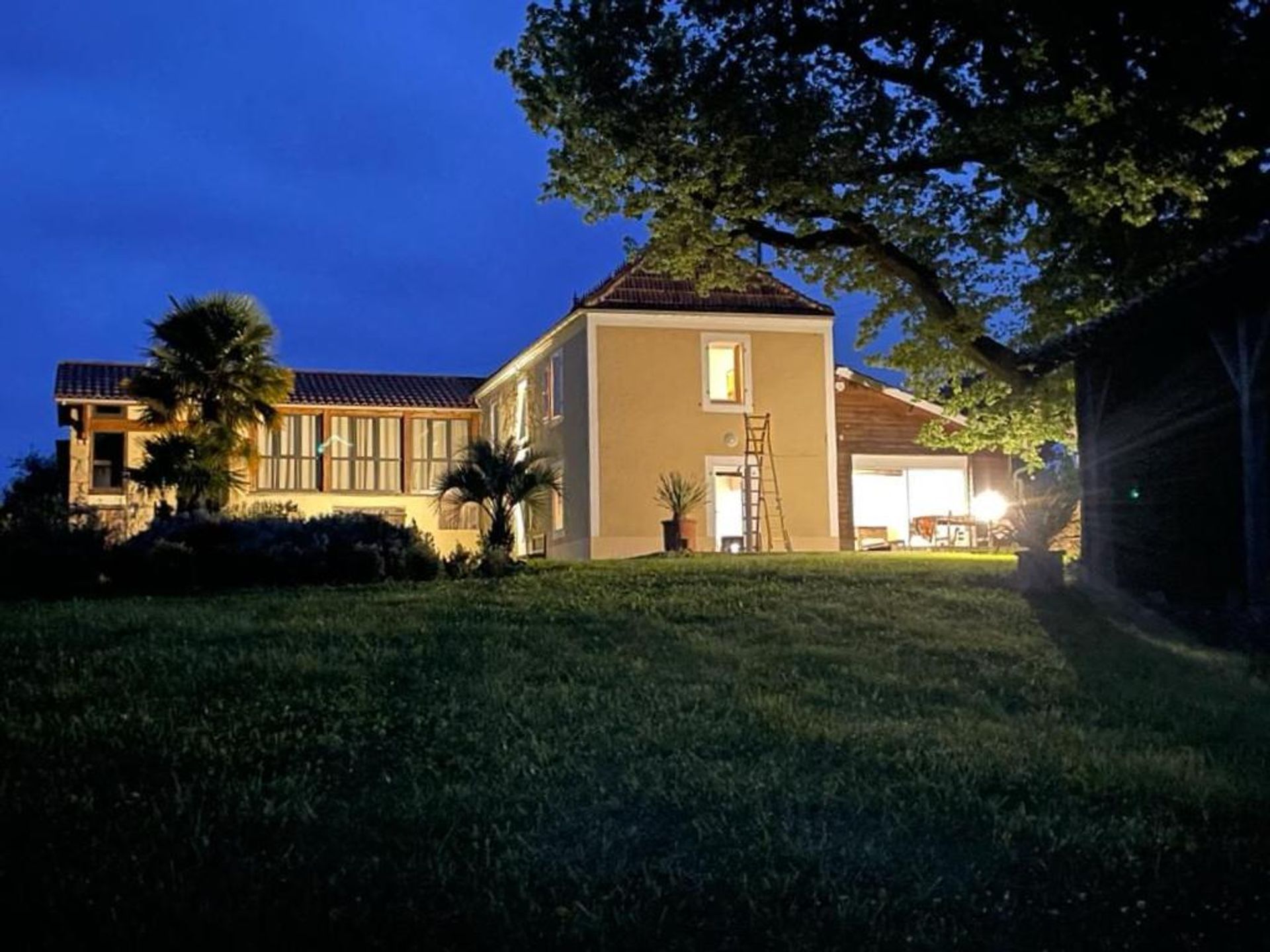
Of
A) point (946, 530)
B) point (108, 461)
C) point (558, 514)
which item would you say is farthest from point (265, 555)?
point (108, 461)

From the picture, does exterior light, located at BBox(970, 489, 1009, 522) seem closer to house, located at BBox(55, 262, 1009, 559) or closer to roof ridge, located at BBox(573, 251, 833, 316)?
house, located at BBox(55, 262, 1009, 559)

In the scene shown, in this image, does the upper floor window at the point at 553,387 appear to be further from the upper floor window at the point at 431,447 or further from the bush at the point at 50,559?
the bush at the point at 50,559

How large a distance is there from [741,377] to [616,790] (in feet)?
67.7

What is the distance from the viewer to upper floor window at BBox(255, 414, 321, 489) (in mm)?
33406

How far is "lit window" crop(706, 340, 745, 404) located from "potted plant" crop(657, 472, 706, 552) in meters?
1.85

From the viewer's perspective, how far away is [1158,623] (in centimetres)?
1291

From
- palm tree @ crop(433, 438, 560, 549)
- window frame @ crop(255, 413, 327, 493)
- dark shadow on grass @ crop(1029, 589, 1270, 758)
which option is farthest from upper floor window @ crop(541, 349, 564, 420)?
dark shadow on grass @ crop(1029, 589, 1270, 758)

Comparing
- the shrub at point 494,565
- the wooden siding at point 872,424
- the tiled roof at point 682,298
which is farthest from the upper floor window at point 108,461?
the shrub at point 494,565

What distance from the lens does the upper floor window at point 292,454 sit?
33.4m

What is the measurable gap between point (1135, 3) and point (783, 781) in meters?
11.8

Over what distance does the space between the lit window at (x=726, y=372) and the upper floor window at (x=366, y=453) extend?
10858 mm

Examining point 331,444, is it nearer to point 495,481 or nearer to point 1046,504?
point 495,481

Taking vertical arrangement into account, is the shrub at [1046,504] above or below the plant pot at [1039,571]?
above

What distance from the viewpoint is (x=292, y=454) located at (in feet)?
111
